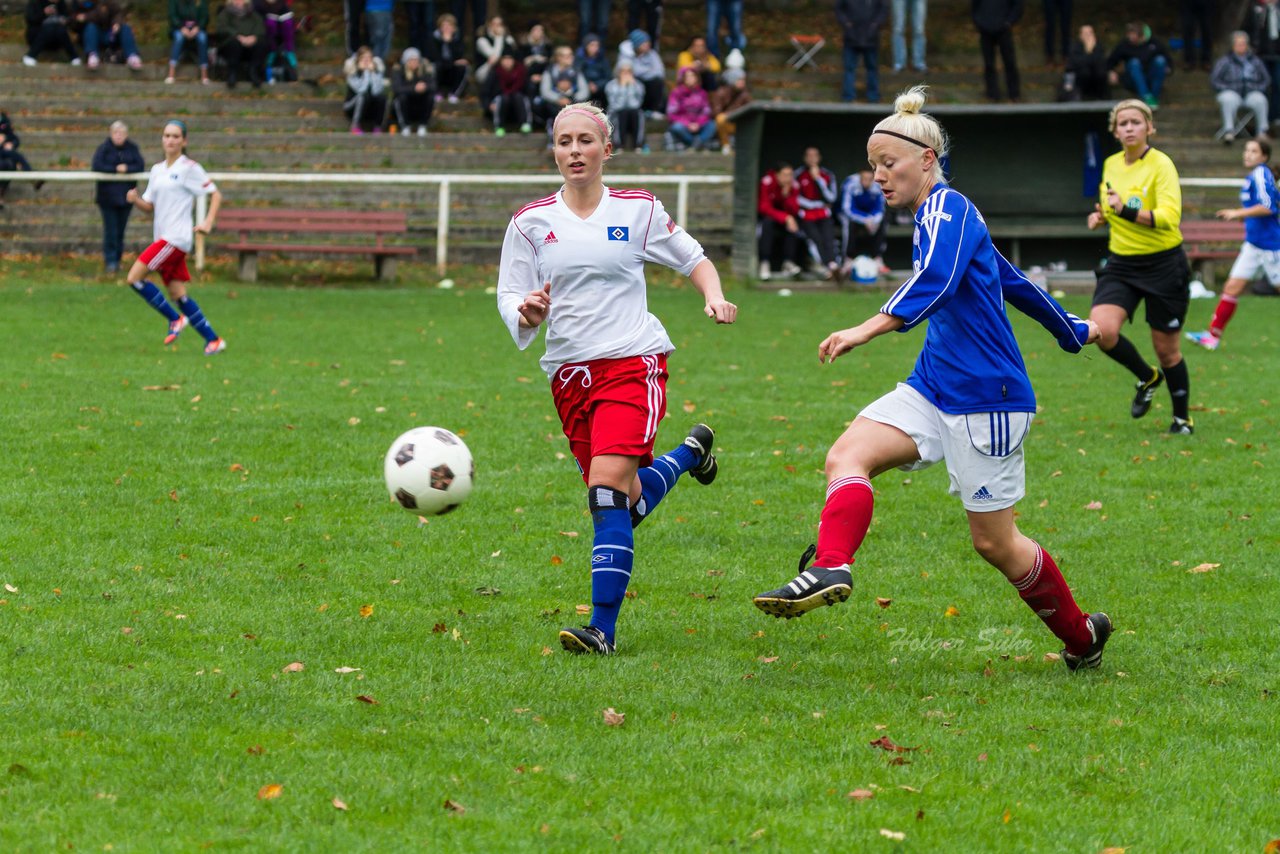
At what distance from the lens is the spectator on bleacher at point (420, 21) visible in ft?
91.9

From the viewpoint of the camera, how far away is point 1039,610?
5.54 m

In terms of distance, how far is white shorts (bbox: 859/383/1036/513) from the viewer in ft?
17.4

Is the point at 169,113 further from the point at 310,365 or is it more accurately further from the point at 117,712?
the point at 117,712

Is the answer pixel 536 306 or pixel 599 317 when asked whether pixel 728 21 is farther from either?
pixel 536 306

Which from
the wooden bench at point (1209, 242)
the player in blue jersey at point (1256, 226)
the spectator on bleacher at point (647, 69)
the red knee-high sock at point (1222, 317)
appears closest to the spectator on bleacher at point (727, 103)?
the spectator on bleacher at point (647, 69)

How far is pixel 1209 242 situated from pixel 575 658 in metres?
20.9

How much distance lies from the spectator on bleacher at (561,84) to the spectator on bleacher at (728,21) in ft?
11.2

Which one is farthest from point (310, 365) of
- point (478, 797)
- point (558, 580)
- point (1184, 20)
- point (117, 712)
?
point (1184, 20)

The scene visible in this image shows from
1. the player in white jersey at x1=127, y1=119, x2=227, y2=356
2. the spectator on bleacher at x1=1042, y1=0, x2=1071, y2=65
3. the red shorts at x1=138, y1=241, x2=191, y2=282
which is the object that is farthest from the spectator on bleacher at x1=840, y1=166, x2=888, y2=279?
the red shorts at x1=138, y1=241, x2=191, y2=282

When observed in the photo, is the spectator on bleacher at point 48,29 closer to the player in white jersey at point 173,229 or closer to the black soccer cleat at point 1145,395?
the player in white jersey at point 173,229

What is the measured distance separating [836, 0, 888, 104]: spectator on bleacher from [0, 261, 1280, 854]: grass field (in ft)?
55.3

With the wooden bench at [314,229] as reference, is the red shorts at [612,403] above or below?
above

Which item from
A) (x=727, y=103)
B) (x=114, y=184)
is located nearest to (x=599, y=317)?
(x=114, y=184)

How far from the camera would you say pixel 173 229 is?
15.1 metres
